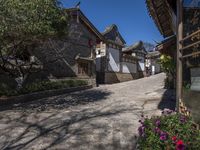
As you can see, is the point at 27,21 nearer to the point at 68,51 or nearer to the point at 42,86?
the point at 42,86

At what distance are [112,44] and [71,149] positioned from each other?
24.2 meters

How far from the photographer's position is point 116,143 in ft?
19.6

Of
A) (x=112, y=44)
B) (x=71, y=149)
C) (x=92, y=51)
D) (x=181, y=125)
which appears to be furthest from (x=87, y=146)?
(x=112, y=44)

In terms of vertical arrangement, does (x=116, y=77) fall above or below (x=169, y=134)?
above

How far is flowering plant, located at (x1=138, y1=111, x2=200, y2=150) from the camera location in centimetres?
355

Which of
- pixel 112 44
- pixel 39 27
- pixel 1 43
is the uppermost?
pixel 112 44

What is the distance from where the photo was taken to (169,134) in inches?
151

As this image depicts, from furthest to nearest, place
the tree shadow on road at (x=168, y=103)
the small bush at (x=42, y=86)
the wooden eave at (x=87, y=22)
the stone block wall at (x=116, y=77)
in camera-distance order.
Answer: the stone block wall at (x=116, y=77)
the wooden eave at (x=87, y=22)
the small bush at (x=42, y=86)
the tree shadow on road at (x=168, y=103)

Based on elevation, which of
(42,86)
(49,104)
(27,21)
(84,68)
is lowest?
(49,104)

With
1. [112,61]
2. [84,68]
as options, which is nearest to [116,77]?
[112,61]

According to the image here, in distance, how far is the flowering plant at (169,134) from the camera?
3552mm

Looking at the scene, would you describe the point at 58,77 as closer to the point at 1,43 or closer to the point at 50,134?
the point at 1,43

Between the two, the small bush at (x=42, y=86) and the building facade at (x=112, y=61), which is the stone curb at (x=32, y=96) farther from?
the building facade at (x=112, y=61)

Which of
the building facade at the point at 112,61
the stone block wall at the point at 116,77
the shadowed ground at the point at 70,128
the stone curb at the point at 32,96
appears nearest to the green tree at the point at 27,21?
the stone curb at the point at 32,96
